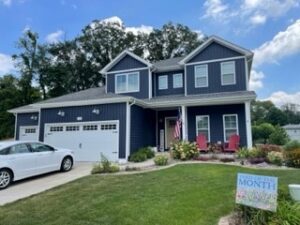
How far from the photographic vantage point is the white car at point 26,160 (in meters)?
9.45

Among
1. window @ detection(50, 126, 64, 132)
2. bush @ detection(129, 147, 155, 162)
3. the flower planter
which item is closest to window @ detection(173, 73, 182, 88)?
bush @ detection(129, 147, 155, 162)

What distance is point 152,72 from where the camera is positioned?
1847cm

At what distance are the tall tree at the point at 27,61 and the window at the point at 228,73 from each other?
26.4 m

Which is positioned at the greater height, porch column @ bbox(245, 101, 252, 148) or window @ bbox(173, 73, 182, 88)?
window @ bbox(173, 73, 182, 88)

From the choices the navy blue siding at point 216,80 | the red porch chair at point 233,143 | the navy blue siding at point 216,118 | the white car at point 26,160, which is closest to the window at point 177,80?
the navy blue siding at point 216,80

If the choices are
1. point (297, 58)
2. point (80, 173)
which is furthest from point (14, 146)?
point (297, 58)

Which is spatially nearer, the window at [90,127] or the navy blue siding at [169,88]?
the window at [90,127]

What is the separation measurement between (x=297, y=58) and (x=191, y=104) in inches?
444

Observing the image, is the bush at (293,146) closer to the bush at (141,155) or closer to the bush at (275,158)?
the bush at (275,158)

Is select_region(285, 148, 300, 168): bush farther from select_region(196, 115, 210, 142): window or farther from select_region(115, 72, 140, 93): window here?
select_region(115, 72, 140, 93): window

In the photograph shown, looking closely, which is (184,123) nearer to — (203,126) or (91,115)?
(203,126)

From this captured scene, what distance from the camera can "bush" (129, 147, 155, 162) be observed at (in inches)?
529

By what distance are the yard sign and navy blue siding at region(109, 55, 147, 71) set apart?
14344 mm

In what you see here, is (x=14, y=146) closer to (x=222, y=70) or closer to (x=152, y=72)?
(x=152, y=72)
